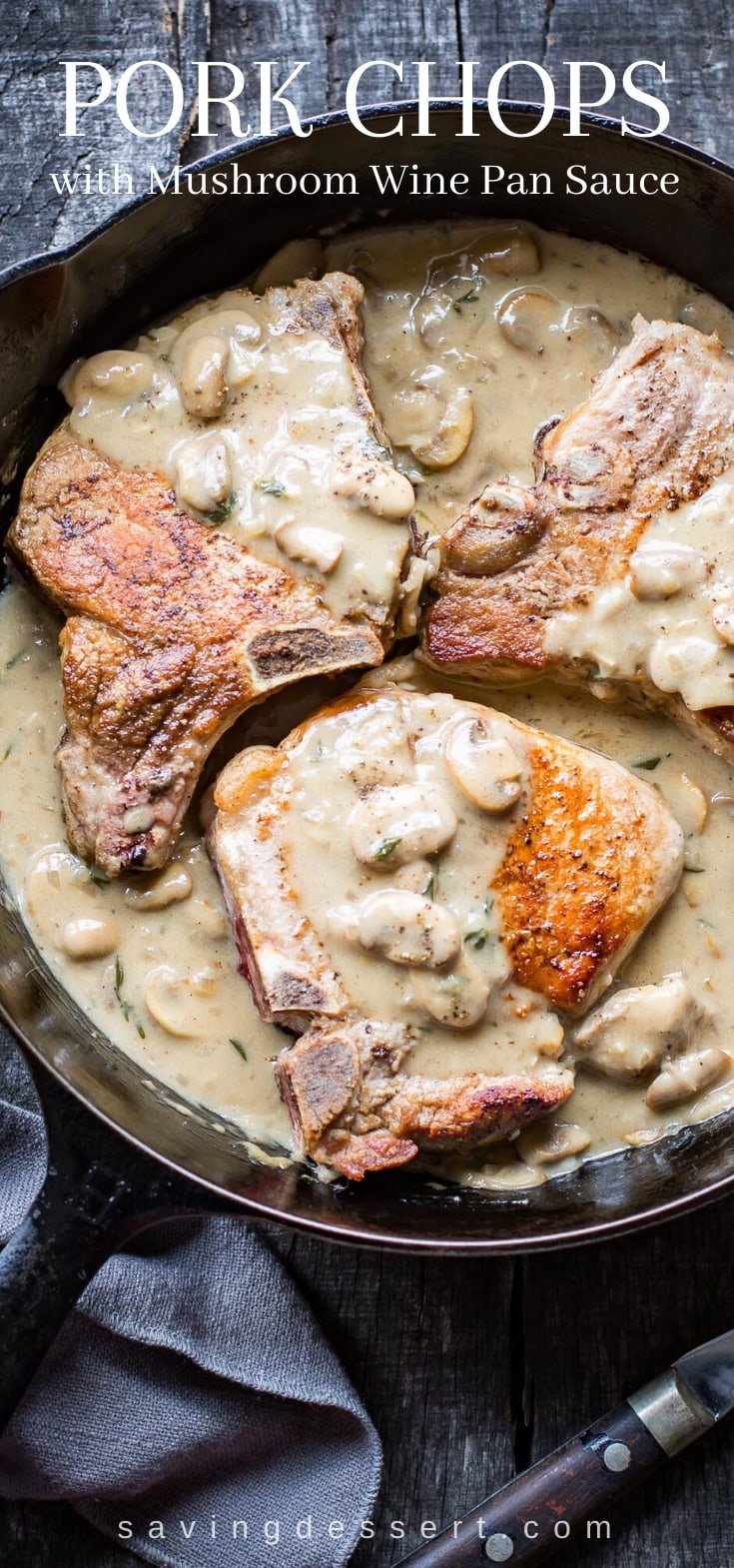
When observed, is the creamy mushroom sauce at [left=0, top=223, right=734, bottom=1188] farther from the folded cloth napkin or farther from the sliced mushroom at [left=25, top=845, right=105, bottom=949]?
the folded cloth napkin

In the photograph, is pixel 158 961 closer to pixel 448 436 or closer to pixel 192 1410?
pixel 192 1410

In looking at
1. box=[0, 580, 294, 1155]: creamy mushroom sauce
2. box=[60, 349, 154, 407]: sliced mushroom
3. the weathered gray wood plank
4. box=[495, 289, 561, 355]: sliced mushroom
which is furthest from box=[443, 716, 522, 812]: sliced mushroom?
the weathered gray wood plank

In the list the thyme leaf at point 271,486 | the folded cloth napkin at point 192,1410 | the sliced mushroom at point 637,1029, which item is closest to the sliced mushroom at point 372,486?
the thyme leaf at point 271,486

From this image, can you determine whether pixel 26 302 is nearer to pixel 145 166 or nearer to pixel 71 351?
pixel 71 351

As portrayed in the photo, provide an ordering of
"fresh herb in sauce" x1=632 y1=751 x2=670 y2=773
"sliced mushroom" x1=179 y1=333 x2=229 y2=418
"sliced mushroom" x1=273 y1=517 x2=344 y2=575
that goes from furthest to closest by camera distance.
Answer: "fresh herb in sauce" x1=632 y1=751 x2=670 y2=773 → "sliced mushroom" x1=179 y1=333 x2=229 y2=418 → "sliced mushroom" x1=273 y1=517 x2=344 y2=575

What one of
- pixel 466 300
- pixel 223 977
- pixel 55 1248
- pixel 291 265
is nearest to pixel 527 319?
pixel 466 300
